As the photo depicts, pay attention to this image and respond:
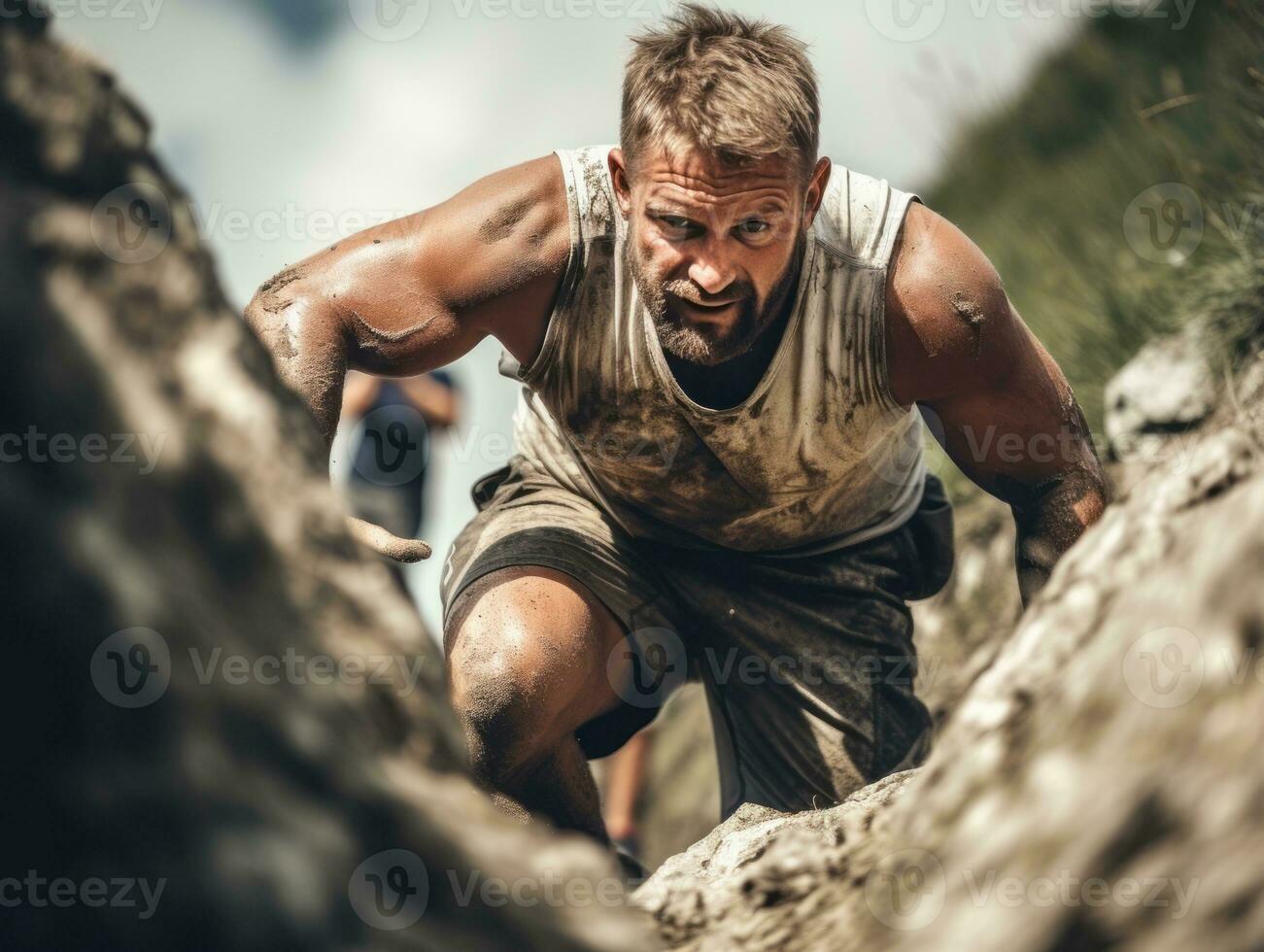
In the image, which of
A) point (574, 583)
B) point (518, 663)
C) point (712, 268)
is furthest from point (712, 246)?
point (518, 663)

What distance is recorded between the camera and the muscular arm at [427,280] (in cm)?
268

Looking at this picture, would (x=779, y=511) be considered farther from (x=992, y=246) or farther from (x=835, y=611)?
(x=992, y=246)

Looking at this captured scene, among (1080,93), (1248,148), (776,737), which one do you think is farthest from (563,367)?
(1080,93)

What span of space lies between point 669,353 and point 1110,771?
71.6 inches

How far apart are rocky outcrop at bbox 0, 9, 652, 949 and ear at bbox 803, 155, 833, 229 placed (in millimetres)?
1808

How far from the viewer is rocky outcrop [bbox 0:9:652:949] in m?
0.92

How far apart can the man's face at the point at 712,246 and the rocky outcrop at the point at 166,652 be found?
159cm

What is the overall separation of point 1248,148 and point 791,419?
10.6 feet

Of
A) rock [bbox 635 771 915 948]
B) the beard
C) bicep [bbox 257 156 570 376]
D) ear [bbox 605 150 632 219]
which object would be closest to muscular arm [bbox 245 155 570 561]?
bicep [bbox 257 156 570 376]

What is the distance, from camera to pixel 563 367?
2.89 meters

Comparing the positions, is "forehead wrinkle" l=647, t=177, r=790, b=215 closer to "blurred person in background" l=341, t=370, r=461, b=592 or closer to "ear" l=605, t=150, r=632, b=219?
"ear" l=605, t=150, r=632, b=219

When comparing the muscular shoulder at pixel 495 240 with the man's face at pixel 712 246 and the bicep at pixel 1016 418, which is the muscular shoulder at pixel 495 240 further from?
the bicep at pixel 1016 418

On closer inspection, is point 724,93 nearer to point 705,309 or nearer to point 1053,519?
point 705,309

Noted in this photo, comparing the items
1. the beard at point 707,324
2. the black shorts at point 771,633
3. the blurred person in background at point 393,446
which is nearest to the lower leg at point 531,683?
the black shorts at point 771,633
